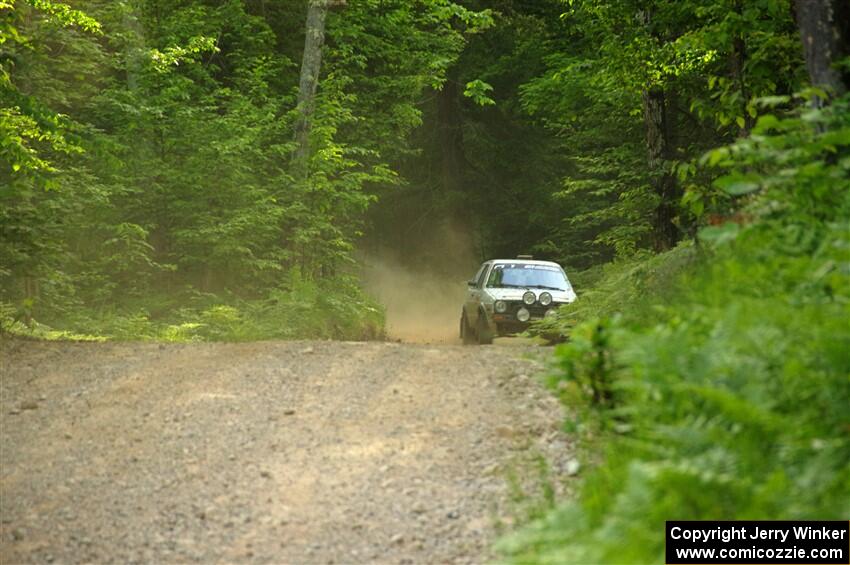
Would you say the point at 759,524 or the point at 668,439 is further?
the point at 668,439

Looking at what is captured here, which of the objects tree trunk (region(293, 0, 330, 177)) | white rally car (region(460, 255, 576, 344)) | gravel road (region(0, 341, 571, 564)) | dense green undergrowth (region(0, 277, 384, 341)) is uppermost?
tree trunk (region(293, 0, 330, 177))

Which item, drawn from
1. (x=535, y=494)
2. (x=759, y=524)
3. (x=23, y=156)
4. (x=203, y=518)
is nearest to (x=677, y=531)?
(x=759, y=524)

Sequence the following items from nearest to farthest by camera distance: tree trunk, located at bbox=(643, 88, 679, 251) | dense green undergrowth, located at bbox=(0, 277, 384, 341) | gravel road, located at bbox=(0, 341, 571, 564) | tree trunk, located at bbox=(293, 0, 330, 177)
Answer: gravel road, located at bbox=(0, 341, 571, 564) < dense green undergrowth, located at bbox=(0, 277, 384, 341) < tree trunk, located at bbox=(643, 88, 679, 251) < tree trunk, located at bbox=(293, 0, 330, 177)

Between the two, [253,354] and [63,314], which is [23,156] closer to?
[253,354]

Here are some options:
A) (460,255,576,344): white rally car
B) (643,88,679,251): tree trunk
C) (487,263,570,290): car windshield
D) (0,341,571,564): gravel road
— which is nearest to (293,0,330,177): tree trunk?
(460,255,576,344): white rally car

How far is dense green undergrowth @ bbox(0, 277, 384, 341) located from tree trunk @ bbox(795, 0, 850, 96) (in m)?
12.0

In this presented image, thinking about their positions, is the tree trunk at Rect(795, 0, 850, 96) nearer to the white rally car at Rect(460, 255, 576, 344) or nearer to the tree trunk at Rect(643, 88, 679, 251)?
the white rally car at Rect(460, 255, 576, 344)

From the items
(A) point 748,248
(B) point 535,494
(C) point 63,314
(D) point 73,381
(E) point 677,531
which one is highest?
(A) point 748,248

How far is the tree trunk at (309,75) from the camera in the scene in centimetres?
2427

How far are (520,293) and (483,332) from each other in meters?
1.01

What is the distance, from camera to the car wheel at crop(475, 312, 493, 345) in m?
19.3

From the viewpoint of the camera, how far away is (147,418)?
948cm

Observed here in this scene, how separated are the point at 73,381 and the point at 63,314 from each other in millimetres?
9575

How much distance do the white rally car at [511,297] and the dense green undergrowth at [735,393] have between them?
1095 centimetres
